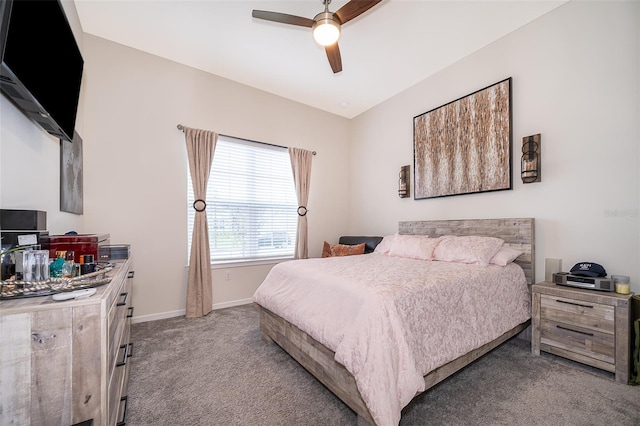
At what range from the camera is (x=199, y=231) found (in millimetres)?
3293

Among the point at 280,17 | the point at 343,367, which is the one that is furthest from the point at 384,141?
the point at 343,367

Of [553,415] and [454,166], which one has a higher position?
[454,166]

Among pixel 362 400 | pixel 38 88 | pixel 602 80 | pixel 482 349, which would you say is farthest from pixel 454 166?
pixel 38 88

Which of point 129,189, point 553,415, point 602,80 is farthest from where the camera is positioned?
point 129,189

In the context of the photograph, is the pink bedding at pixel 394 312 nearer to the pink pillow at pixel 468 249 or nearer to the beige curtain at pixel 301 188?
the pink pillow at pixel 468 249

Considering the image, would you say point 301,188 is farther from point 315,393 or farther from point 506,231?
point 315,393

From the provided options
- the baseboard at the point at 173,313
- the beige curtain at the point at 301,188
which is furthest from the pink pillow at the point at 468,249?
the baseboard at the point at 173,313

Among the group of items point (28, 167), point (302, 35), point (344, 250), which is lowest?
point (344, 250)

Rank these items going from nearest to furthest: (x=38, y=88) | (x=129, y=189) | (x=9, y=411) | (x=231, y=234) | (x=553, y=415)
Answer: (x=9, y=411), (x=38, y=88), (x=553, y=415), (x=129, y=189), (x=231, y=234)

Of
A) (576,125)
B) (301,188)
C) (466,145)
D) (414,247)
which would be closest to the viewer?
(576,125)

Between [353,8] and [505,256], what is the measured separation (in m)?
2.58

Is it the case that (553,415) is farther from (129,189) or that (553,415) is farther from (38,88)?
(129,189)

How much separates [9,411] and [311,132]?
4252 millimetres

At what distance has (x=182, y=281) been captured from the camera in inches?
128
